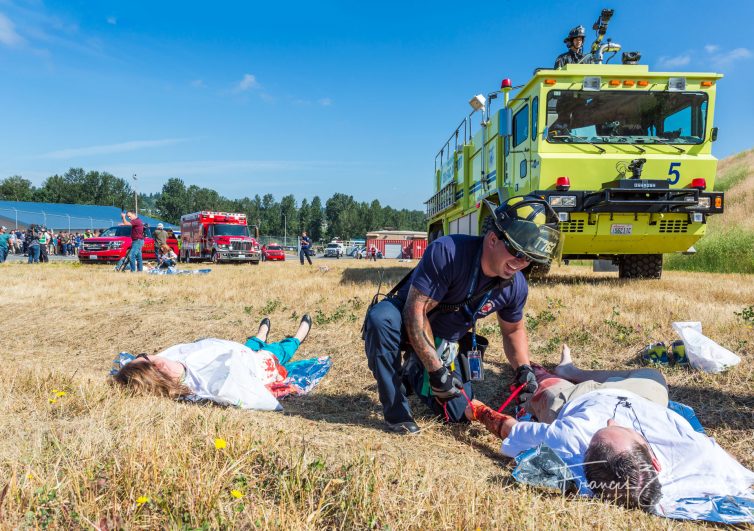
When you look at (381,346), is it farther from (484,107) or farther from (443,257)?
(484,107)

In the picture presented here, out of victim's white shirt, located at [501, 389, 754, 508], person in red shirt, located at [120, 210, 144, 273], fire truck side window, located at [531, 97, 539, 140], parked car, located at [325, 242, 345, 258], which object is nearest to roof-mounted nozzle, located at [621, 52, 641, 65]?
fire truck side window, located at [531, 97, 539, 140]

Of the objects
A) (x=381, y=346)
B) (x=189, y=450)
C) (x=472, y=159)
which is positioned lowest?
(x=189, y=450)

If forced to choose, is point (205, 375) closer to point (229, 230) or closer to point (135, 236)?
point (135, 236)

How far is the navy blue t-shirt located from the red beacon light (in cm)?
478

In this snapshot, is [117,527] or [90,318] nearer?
[117,527]

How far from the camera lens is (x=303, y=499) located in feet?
7.11

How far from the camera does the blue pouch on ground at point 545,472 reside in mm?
2453

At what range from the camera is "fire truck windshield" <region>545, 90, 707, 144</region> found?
26.3 ft

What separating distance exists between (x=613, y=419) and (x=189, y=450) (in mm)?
2116

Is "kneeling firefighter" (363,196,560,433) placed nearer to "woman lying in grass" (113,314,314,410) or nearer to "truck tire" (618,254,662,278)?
"woman lying in grass" (113,314,314,410)

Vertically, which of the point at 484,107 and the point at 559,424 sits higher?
the point at 484,107

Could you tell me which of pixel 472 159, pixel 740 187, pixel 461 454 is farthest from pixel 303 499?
pixel 740 187

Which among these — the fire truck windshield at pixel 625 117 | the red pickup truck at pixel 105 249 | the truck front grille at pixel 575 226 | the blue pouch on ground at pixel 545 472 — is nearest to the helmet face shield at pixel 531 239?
the blue pouch on ground at pixel 545 472

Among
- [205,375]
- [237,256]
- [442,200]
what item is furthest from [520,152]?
[237,256]
